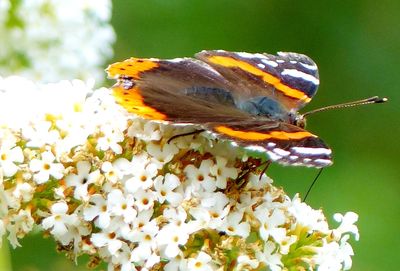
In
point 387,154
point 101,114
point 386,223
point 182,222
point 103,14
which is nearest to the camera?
point 182,222

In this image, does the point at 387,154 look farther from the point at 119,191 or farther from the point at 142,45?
the point at 119,191

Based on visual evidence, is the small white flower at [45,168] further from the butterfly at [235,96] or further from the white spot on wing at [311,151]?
Result: the white spot on wing at [311,151]

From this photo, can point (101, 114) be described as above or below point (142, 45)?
above

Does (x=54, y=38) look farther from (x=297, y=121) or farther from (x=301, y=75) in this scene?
(x=297, y=121)

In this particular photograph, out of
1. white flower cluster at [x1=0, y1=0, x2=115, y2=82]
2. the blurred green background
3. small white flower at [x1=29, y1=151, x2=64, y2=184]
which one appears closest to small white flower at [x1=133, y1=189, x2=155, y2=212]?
small white flower at [x1=29, y1=151, x2=64, y2=184]

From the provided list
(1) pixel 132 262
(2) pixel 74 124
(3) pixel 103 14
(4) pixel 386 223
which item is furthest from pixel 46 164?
(4) pixel 386 223

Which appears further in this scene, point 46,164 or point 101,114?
point 101,114

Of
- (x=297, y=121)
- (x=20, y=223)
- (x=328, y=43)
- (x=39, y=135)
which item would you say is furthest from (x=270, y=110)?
(x=328, y=43)
